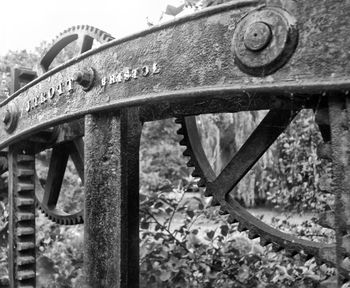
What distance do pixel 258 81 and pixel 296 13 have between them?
196 millimetres

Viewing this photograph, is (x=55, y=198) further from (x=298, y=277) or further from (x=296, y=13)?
(x=296, y=13)

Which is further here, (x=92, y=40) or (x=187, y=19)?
(x=92, y=40)

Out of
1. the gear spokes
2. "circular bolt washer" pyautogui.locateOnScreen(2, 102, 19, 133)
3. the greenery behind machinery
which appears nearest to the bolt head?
the greenery behind machinery

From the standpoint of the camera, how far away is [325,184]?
1.29 m

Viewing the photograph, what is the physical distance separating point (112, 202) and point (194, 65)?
57 centimetres

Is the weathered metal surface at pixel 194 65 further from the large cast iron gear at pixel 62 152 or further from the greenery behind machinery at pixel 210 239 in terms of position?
the greenery behind machinery at pixel 210 239

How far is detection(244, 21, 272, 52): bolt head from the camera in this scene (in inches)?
50.1

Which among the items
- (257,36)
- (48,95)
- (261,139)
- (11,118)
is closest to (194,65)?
(257,36)

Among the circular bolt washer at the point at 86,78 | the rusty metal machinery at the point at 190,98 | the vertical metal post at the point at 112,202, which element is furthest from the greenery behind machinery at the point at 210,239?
the circular bolt washer at the point at 86,78

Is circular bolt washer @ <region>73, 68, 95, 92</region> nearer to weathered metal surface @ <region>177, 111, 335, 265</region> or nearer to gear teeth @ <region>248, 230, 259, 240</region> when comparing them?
weathered metal surface @ <region>177, 111, 335, 265</region>

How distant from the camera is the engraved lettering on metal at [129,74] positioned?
160 centimetres

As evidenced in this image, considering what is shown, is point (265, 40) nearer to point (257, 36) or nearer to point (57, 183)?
point (257, 36)

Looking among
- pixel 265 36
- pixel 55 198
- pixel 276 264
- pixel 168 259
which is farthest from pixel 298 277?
pixel 265 36

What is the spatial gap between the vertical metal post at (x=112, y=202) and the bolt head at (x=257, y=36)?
0.62 metres
